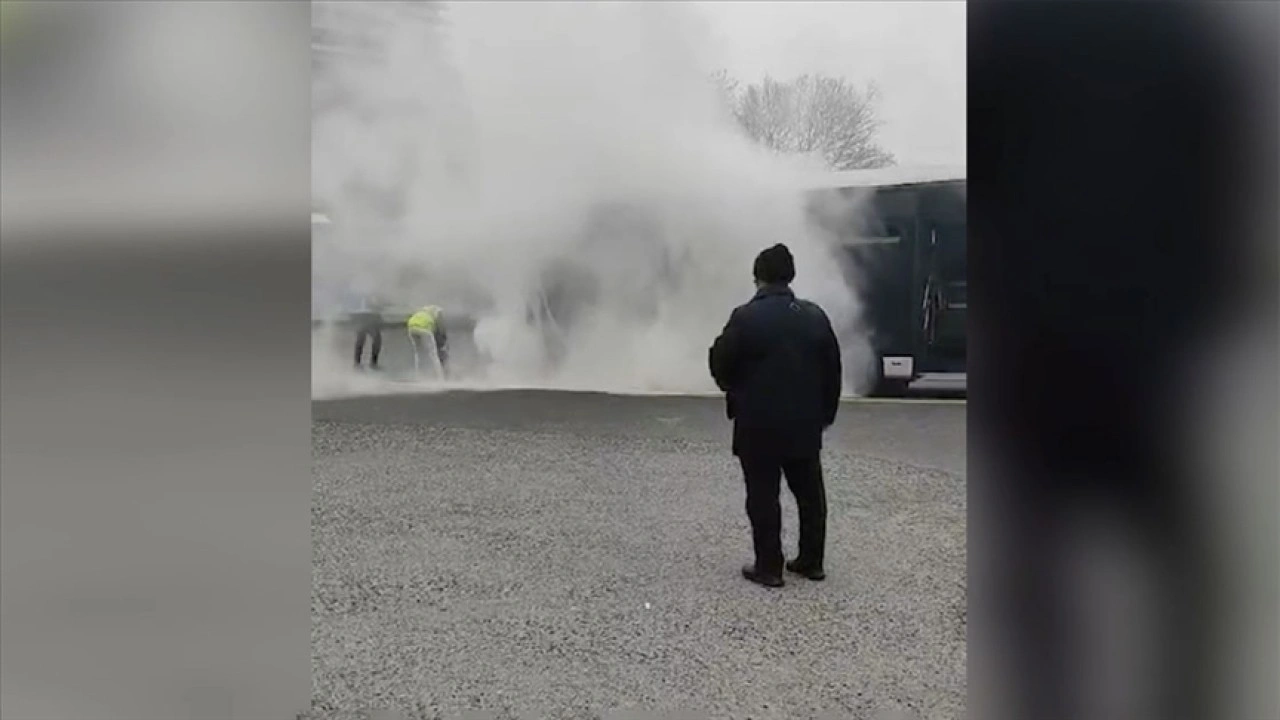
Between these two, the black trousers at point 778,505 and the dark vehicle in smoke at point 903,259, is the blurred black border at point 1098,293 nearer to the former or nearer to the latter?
the dark vehicle in smoke at point 903,259

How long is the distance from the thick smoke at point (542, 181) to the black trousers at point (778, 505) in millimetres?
225

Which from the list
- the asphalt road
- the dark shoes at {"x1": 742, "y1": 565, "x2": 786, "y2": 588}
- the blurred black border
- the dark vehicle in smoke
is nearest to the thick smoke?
the asphalt road

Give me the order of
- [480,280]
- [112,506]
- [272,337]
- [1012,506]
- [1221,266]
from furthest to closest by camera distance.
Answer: [480,280] → [272,337] → [112,506] → [1012,506] → [1221,266]

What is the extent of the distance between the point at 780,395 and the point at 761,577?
38 cm

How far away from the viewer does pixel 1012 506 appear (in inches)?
58.5

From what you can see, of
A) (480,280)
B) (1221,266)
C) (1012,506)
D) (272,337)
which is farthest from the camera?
(480,280)

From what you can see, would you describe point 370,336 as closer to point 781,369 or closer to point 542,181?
point 542,181

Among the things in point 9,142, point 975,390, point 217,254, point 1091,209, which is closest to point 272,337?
point 217,254

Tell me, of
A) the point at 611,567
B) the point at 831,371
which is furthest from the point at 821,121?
the point at 611,567

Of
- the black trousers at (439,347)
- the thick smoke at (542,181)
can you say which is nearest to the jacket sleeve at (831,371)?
the thick smoke at (542,181)

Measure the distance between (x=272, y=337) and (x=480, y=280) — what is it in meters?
0.45

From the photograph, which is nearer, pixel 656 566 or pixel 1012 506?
pixel 1012 506

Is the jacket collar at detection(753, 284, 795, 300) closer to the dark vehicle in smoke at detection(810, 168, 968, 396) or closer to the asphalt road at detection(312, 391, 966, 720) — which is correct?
the dark vehicle in smoke at detection(810, 168, 968, 396)

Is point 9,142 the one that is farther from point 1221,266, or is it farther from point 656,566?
point 1221,266
